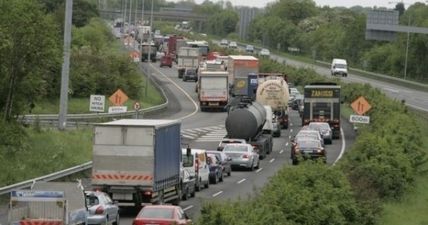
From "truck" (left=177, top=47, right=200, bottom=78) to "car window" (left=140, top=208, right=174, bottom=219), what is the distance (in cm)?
8682

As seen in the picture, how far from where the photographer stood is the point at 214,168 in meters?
46.7

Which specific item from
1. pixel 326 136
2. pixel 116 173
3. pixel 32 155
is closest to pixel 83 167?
pixel 32 155

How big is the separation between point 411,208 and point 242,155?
1702 centimetres

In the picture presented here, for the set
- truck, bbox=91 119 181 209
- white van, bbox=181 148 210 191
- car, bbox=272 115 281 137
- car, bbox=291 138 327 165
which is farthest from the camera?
car, bbox=272 115 281 137

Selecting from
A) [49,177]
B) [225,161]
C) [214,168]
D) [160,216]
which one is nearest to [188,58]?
[225,161]

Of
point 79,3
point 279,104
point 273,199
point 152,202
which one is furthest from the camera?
point 79,3

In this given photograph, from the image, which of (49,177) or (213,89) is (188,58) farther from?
(49,177)

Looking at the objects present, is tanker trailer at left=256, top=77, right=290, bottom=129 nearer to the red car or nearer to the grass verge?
the grass verge

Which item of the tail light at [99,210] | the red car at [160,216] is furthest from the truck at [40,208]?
the tail light at [99,210]

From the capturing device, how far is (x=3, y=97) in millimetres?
45500

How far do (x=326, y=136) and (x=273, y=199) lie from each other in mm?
41814

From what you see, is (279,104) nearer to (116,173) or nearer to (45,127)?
(45,127)

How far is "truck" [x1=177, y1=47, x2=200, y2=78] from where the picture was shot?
11481 centimetres

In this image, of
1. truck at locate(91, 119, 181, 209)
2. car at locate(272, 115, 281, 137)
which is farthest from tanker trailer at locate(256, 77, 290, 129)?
truck at locate(91, 119, 181, 209)
